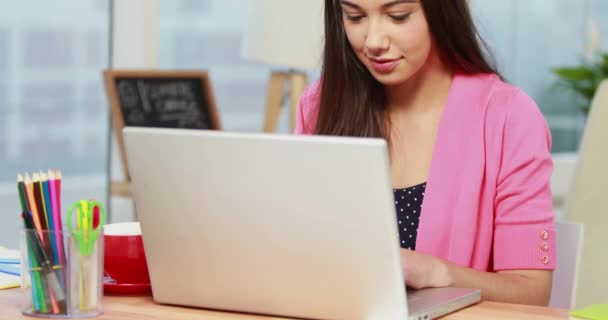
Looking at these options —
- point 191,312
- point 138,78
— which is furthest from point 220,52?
point 191,312

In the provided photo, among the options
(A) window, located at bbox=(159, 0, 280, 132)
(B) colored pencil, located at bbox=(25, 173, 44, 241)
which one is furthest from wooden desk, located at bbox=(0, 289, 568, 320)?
Answer: (A) window, located at bbox=(159, 0, 280, 132)

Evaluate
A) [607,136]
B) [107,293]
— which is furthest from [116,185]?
[107,293]

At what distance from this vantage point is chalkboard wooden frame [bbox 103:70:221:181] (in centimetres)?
351

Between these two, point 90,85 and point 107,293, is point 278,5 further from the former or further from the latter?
point 107,293

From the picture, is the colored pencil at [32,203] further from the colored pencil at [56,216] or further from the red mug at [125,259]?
the red mug at [125,259]

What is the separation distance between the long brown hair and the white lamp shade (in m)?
1.25

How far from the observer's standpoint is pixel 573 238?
1.89 meters

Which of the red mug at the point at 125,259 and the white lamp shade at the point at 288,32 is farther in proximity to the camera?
the white lamp shade at the point at 288,32

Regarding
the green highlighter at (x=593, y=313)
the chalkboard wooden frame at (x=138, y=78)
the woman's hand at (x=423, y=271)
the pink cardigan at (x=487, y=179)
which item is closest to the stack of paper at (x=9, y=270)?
the woman's hand at (x=423, y=271)

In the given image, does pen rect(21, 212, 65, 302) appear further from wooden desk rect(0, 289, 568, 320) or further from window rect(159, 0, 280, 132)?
window rect(159, 0, 280, 132)

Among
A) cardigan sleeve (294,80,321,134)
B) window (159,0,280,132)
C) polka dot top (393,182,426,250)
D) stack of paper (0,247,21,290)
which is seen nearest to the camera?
stack of paper (0,247,21,290)

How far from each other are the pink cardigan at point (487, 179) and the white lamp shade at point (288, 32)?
4.63ft

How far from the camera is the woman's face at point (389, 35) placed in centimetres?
179

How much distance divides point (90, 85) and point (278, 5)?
2.82 feet
